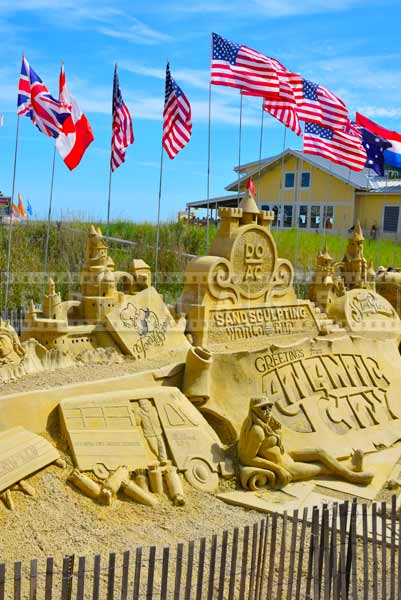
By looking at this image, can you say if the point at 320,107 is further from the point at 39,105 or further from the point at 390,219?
the point at 390,219

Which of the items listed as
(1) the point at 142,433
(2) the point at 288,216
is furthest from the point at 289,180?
(1) the point at 142,433

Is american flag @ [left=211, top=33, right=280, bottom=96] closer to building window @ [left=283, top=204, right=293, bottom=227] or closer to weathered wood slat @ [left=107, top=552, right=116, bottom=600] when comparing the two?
weathered wood slat @ [left=107, top=552, right=116, bottom=600]

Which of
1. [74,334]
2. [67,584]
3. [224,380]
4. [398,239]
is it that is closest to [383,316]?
[224,380]

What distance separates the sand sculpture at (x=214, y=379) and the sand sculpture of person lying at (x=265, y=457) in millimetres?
17

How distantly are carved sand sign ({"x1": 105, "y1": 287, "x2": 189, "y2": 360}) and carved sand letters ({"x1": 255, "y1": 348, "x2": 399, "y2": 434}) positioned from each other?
1580 mm

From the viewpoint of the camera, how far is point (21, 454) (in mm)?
6891

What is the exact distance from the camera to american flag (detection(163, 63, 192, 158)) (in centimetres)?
1277

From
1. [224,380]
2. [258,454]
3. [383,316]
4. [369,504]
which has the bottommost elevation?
[369,504]

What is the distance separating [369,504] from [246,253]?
4597mm

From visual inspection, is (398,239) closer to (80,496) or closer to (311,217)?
(311,217)

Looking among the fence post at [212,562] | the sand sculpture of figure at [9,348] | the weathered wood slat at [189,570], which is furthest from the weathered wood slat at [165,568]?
the sand sculpture of figure at [9,348]

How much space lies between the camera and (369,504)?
Answer: 8.14 metres

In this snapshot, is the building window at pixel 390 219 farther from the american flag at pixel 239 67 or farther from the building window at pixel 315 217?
the american flag at pixel 239 67

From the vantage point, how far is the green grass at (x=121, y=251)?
16516mm
